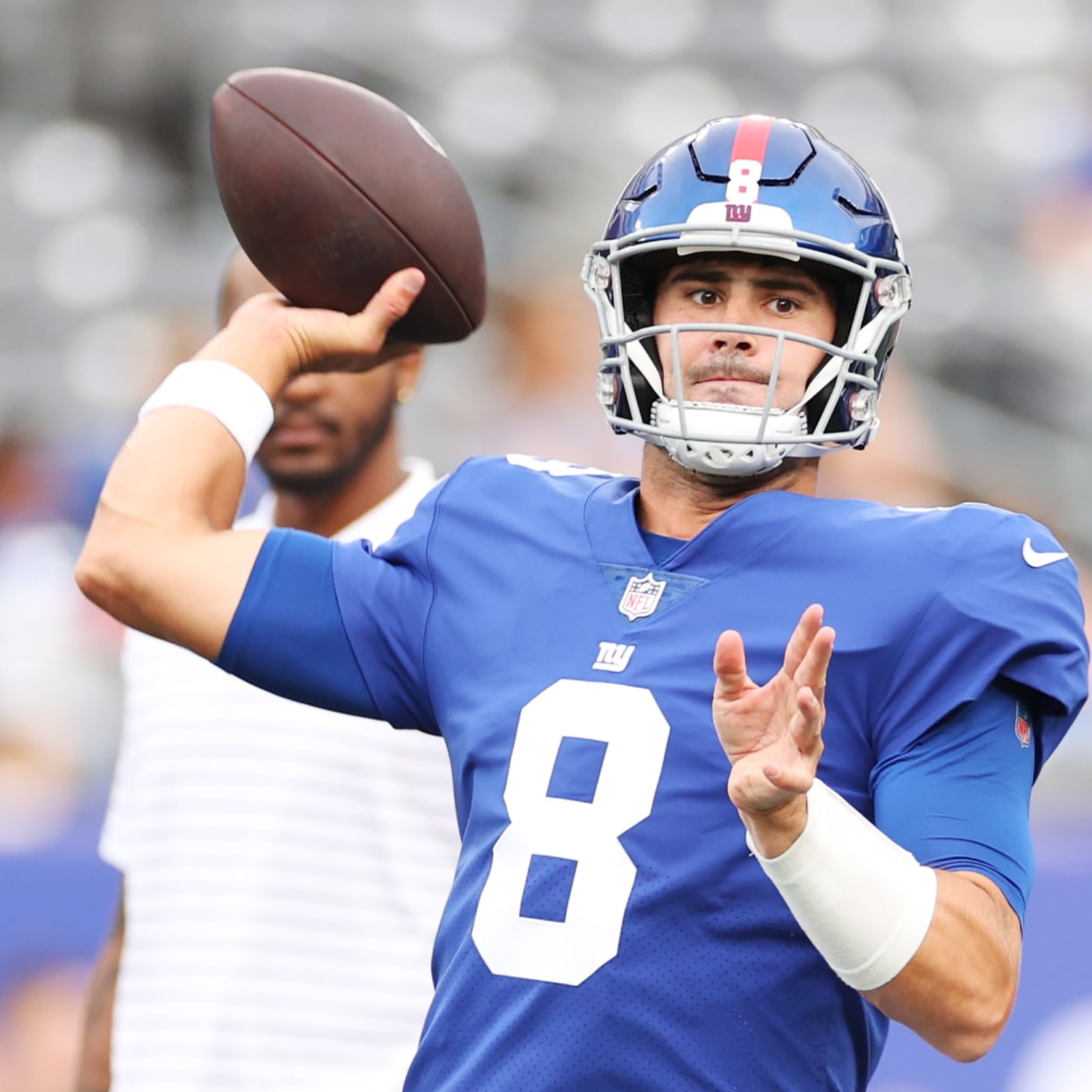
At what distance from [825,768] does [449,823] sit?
0.83 m

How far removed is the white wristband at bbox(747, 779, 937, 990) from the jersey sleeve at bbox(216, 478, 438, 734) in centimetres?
56

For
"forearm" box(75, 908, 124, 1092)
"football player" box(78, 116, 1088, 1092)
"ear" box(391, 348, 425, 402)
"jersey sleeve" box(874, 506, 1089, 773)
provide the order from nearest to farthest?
"football player" box(78, 116, 1088, 1092) → "jersey sleeve" box(874, 506, 1089, 773) → "forearm" box(75, 908, 124, 1092) → "ear" box(391, 348, 425, 402)

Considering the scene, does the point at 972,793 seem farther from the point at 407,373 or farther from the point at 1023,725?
the point at 407,373

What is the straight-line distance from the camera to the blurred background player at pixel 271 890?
2.31m

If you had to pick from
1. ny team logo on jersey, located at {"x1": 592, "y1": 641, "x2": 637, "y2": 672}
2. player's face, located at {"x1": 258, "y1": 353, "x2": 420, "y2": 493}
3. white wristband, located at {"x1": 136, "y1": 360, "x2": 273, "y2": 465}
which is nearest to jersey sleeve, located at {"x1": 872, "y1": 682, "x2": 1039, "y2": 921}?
ny team logo on jersey, located at {"x1": 592, "y1": 641, "x2": 637, "y2": 672}

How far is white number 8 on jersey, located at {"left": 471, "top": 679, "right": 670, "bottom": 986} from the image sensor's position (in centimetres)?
162

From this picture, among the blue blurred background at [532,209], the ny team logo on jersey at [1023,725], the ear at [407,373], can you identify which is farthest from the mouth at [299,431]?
the blue blurred background at [532,209]

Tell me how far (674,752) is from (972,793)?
27 cm

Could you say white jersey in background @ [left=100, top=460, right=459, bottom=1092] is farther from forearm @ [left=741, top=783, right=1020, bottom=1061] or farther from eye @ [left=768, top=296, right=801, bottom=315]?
forearm @ [left=741, top=783, right=1020, bottom=1061]

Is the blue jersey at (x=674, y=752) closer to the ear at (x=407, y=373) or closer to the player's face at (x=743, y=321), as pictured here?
the player's face at (x=743, y=321)

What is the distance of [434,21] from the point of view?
6809mm

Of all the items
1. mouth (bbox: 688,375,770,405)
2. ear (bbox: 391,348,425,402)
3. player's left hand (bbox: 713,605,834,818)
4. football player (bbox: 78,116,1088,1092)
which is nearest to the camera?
player's left hand (bbox: 713,605,834,818)

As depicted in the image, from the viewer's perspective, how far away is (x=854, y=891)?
4.75ft

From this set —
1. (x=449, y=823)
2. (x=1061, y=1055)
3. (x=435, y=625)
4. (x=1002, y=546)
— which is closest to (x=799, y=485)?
(x=1002, y=546)
